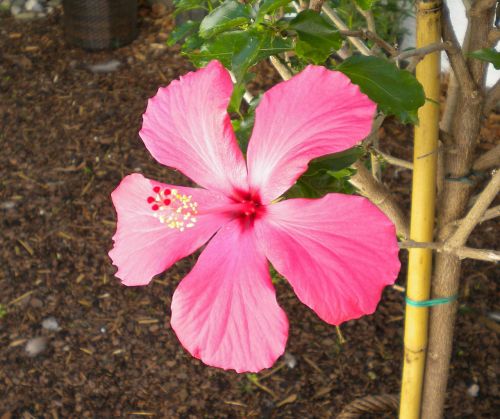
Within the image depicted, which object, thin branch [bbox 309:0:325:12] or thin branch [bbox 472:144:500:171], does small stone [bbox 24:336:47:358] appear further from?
thin branch [bbox 309:0:325:12]

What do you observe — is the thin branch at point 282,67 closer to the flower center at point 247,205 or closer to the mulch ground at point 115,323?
the flower center at point 247,205

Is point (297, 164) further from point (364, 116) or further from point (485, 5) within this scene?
point (485, 5)

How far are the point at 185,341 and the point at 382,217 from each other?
27cm

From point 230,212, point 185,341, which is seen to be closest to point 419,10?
point 230,212

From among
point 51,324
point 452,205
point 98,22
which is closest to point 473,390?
point 452,205

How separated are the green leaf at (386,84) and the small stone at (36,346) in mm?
1820

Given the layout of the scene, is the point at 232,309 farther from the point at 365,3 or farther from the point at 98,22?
the point at 98,22

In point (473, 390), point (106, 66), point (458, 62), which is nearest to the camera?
point (458, 62)

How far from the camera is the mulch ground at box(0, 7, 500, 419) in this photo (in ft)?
7.27

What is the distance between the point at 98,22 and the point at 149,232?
3080mm

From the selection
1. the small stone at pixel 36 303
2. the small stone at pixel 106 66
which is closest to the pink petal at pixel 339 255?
the small stone at pixel 36 303

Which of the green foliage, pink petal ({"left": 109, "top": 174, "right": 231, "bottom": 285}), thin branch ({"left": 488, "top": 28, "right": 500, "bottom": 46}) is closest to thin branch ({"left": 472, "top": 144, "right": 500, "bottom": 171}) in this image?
thin branch ({"left": 488, "top": 28, "right": 500, "bottom": 46})

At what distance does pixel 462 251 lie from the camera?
136 cm

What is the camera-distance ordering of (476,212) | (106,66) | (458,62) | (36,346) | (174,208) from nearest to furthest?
(174,208) < (458,62) < (476,212) < (36,346) < (106,66)
